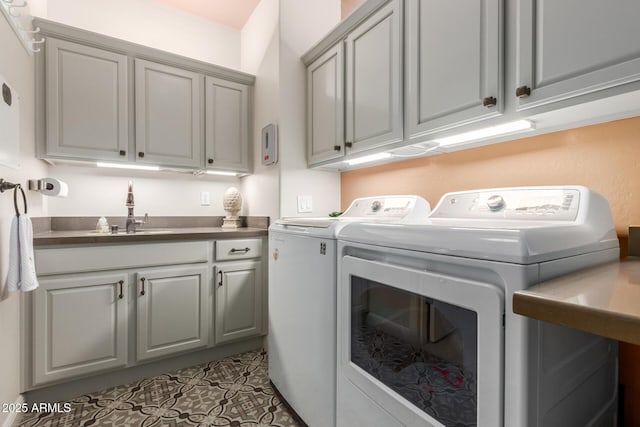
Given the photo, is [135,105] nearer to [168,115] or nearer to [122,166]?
[168,115]

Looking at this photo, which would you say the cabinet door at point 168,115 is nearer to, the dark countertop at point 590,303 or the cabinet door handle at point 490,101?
the cabinet door handle at point 490,101

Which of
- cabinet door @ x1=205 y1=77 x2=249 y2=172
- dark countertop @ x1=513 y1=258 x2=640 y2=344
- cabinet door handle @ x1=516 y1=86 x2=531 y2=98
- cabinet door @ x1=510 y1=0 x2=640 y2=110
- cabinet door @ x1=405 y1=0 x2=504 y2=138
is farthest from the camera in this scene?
cabinet door @ x1=205 y1=77 x2=249 y2=172

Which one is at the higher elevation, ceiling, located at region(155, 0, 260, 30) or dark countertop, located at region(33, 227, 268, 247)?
ceiling, located at region(155, 0, 260, 30)

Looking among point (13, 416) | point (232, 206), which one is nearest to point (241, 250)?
point (232, 206)

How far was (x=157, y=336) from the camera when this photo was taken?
1.98 meters

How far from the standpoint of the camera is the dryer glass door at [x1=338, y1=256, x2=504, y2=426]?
2.37 ft

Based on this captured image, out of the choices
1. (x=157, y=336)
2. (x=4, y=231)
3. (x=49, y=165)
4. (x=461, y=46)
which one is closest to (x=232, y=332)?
(x=157, y=336)

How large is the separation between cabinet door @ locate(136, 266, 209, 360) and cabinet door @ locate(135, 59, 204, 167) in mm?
889

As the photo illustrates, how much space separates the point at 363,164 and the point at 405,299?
1.35 m

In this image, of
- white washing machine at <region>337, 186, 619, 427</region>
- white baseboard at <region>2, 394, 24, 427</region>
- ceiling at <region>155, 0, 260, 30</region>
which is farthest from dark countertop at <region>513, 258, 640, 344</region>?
ceiling at <region>155, 0, 260, 30</region>

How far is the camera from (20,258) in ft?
4.48

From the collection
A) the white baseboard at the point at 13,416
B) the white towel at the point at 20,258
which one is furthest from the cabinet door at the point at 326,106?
the white baseboard at the point at 13,416

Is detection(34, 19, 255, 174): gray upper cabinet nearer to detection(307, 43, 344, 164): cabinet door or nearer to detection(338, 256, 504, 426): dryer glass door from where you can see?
detection(307, 43, 344, 164): cabinet door

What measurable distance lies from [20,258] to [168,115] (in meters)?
1.37
